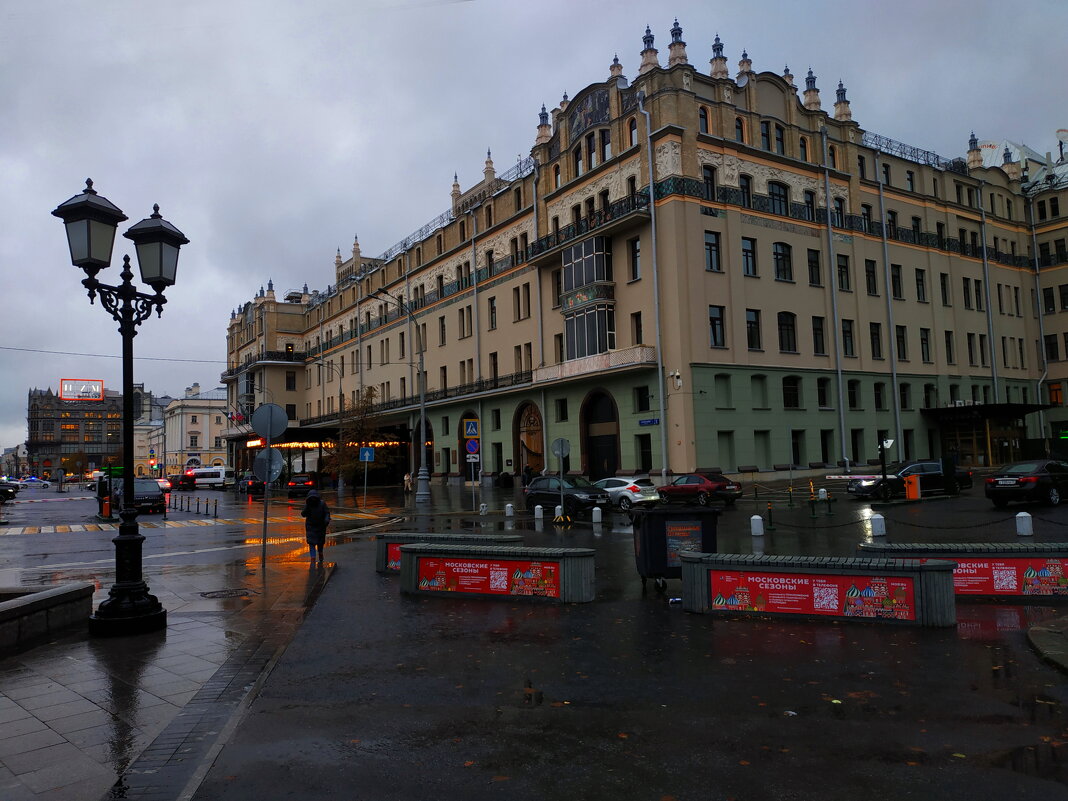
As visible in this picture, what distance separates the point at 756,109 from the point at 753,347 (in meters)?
12.7

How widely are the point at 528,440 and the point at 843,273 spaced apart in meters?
20.5

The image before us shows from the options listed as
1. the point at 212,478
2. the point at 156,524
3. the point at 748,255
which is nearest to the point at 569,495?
the point at 156,524

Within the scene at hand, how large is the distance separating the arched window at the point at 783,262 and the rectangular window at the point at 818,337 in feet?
9.97

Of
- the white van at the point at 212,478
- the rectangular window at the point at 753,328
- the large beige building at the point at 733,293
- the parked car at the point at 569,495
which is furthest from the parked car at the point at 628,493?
the white van at the point at 212,478

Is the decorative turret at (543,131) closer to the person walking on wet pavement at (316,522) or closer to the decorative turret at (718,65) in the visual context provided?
the decorative turret at (718,65)

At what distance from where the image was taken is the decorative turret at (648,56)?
37.4 meters

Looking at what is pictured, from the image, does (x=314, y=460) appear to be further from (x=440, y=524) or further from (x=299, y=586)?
(x=299, y=586)

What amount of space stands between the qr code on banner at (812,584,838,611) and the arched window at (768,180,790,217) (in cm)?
3411

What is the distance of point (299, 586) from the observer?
1234 cm

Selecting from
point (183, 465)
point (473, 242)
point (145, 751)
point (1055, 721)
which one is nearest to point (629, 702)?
point (1055, 721)

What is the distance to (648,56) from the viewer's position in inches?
1478

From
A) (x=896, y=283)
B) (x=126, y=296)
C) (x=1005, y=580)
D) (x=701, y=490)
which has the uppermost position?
(x=896, y=283)

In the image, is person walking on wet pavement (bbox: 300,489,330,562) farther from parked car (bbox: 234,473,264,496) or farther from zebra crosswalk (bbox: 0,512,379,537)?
parked car (bbox: 234,473,264,496)

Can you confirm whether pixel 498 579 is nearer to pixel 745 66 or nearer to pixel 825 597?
pixel 825 597
